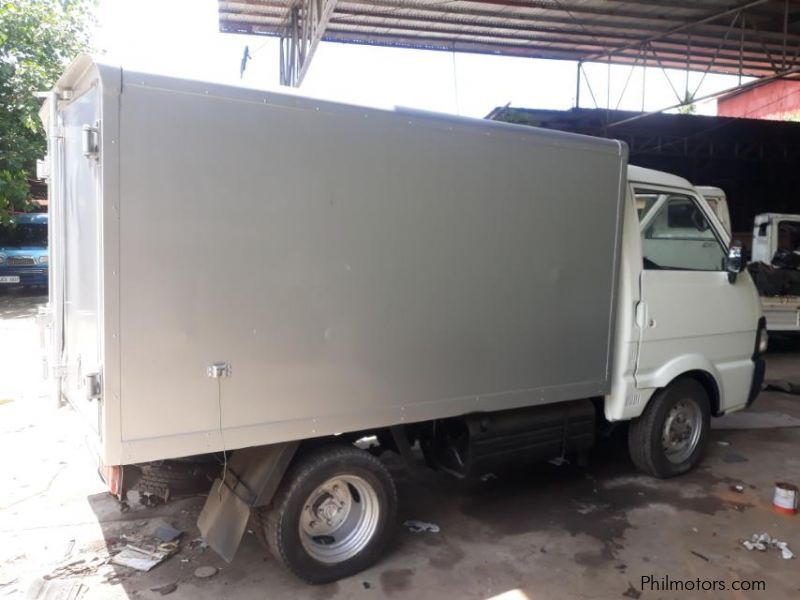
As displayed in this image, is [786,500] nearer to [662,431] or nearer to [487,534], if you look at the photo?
[662,431]

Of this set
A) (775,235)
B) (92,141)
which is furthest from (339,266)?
(775,235)

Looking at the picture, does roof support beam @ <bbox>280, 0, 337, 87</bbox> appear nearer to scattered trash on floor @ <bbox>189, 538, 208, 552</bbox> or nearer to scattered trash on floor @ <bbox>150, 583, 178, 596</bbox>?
scattered trash on floor @ <bbox>189, 538, 208, 552</bbox>

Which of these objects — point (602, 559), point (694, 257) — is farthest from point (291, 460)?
point (694, 257)

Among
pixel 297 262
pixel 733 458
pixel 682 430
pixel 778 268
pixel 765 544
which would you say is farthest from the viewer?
pixel 778 268

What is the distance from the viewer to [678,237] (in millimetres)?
4715

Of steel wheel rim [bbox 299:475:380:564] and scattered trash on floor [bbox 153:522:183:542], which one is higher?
steel wheel rim [bbox 299:475:380:564]

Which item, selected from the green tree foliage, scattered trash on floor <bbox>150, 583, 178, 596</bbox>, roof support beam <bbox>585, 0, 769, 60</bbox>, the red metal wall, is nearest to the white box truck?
scattered trash on floor <bbox>150, 583, 178, 596</bbox>

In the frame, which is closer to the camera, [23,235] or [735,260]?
[735,260]

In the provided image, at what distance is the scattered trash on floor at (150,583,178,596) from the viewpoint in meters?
3.26

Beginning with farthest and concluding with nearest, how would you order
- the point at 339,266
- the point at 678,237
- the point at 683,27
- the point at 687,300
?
the point at 683,27, the point at 678,237, the point at 687,300, the point at 339,266

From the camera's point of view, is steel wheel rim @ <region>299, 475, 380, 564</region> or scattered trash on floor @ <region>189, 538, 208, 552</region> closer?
steel wheel rim @ <region>299, 475, 380, 564</region>

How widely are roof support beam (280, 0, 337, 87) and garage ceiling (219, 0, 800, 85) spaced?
0.05 ft

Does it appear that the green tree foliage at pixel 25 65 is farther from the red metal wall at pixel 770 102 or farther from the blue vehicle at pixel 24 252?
the red metal wall at pixel 770 102

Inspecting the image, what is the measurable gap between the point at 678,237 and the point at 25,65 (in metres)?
13.7
